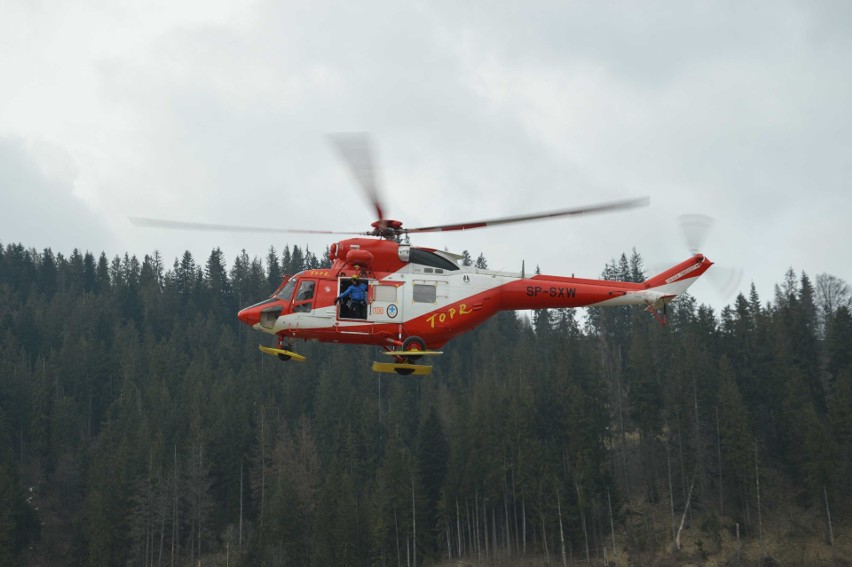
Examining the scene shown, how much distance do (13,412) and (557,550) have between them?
194 feet

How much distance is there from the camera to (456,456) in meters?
81.2

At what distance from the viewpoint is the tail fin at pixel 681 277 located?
3034 centimetres

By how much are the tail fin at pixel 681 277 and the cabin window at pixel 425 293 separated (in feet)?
23.0

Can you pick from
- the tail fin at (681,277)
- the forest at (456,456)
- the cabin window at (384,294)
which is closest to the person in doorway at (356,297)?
the cabin window at (384,294)

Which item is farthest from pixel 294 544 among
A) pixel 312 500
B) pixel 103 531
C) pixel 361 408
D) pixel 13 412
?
pixel 13 412

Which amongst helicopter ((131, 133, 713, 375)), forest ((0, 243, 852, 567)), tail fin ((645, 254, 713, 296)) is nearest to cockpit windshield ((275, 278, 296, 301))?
helicopter ((131, 133, 713, 375))

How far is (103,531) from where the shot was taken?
79.3 m

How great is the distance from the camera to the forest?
7194 cm

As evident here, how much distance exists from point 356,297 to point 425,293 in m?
2.07

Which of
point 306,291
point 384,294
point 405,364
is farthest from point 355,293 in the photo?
point 405,364

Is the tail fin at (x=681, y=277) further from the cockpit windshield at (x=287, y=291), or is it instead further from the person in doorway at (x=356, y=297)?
the cockpit windshield at (x=287, y=291)

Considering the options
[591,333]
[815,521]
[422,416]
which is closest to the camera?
[815,521]

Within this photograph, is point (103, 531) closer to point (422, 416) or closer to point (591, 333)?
point (422, 416)

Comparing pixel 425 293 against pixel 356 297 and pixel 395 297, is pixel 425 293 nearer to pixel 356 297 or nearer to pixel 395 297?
pixel 395 297
